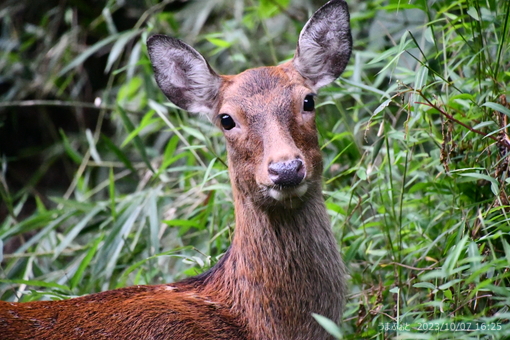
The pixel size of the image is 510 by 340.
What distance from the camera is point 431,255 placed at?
13.3 feet

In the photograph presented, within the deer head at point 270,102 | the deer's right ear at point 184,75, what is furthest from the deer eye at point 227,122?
the deer's right ear at point 184,75

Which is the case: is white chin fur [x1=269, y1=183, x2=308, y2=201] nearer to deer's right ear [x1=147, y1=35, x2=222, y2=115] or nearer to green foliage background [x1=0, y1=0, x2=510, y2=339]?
green foliage background [x1=0, y1=0, x2=510, y2=339]

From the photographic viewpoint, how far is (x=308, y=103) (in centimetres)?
379

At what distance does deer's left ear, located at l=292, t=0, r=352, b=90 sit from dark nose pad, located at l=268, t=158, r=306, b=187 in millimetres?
898

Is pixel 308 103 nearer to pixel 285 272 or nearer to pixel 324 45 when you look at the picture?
pixel 324 45

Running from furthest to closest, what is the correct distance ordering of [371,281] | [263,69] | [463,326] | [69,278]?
[69,278], [371,281], [263,69], [463,326]

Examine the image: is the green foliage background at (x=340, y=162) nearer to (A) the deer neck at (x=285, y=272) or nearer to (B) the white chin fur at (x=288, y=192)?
(A) the deer neck at (x=285, y=272)

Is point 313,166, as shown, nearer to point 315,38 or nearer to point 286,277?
point 286,277

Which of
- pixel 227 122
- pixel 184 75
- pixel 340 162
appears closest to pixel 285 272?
pixel 227 122

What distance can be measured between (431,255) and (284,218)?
37.5 inches

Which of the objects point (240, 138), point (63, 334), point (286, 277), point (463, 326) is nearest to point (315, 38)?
point (240, 138)

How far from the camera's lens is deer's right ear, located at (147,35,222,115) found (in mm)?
4105

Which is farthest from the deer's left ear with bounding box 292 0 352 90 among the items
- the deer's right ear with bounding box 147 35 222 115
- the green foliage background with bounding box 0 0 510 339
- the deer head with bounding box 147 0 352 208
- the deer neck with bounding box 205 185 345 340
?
→ the deer neck with bounding box 205 185 345 340

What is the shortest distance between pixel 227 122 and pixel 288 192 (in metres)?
0.64
